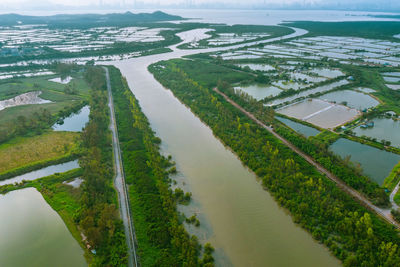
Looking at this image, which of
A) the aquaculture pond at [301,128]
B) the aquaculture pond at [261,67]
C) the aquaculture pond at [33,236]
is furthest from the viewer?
the aquaculture pond at [261,67]

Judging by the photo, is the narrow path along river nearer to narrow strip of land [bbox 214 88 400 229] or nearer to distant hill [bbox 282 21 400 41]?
narrow strip of land [bbox 214 88 400 229]

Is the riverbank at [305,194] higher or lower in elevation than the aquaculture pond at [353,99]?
lower

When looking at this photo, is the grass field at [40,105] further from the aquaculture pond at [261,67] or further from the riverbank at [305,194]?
the aquaculture pond at [261,67]

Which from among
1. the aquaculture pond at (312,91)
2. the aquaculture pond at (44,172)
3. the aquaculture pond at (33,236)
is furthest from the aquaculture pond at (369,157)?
the aquaculture pond at (44,172)

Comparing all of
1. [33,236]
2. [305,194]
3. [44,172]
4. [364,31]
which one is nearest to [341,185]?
[305,194]

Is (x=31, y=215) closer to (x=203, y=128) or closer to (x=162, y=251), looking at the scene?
(x=162, y=251)
